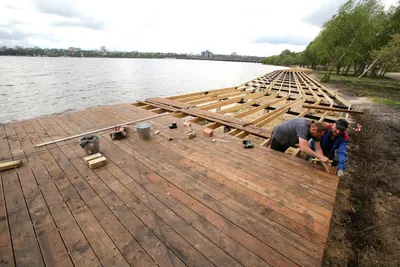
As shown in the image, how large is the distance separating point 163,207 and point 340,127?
116 inches

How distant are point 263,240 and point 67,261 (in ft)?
6.02

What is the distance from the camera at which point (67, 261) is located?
1.60 metres

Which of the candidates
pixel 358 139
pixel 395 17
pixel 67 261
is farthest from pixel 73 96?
pixel 395 17

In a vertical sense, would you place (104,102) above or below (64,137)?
below

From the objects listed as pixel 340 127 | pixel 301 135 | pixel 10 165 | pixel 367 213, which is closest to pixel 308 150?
pixel 301 135

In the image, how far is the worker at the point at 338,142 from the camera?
111 inches

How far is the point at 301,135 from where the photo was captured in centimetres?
301

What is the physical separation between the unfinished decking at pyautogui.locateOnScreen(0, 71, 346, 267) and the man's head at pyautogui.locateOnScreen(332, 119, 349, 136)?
668 millimetres

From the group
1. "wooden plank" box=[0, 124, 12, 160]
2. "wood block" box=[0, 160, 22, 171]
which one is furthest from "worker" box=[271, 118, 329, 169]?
"wooden plank" box=[0, 124, 12, 160]

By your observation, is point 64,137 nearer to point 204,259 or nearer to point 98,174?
point 98,174

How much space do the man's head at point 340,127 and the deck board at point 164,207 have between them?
27.4 inches

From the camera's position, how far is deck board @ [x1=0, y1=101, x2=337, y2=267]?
1.68m

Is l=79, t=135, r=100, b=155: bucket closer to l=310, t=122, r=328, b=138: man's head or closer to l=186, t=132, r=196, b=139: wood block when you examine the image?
l=186, t=132, r=196, b=139: wood block

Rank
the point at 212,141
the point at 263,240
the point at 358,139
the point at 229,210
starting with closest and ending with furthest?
the point at 263,240
the point at 229,210
the point at 212,141
the point at 358,139
